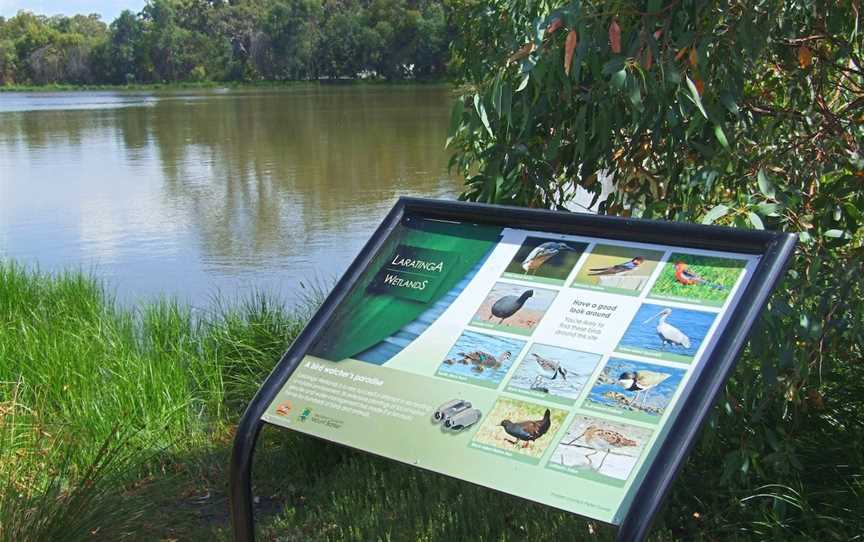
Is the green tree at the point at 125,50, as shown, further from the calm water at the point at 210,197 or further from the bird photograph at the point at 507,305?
the bird photograph at the point at 507,305

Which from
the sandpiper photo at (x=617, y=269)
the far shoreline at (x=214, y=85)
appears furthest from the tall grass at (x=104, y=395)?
the far shoreline at (x=214, y=85)

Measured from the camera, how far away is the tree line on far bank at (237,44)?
89188 mm

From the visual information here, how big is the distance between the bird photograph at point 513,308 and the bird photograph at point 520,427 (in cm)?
21

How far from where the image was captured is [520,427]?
7.99ft

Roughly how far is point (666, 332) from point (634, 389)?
0.15 metres

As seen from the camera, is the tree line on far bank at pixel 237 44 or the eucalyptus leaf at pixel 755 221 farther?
the tree line on far bank at pixel 237 44

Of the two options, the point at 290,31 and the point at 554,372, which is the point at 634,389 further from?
the point at 290,31

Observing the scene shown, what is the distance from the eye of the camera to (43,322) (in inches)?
252

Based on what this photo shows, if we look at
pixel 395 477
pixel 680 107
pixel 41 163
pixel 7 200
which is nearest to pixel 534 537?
pixel 395 477

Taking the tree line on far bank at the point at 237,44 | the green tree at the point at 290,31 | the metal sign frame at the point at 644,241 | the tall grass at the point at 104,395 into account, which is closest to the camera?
the metal sign frame at the point at 644,241

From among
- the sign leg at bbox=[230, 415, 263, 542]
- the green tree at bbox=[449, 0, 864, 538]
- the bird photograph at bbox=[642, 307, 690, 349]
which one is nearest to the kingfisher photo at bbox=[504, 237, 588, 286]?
the bird photograph at bbox=[642, 307, 690, 349]

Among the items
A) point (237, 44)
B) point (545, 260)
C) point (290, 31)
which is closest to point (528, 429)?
point (545, 260)

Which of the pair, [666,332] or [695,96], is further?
[695,96]

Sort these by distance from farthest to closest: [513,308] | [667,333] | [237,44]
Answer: [237,44] < [513,308] < [667,333]
